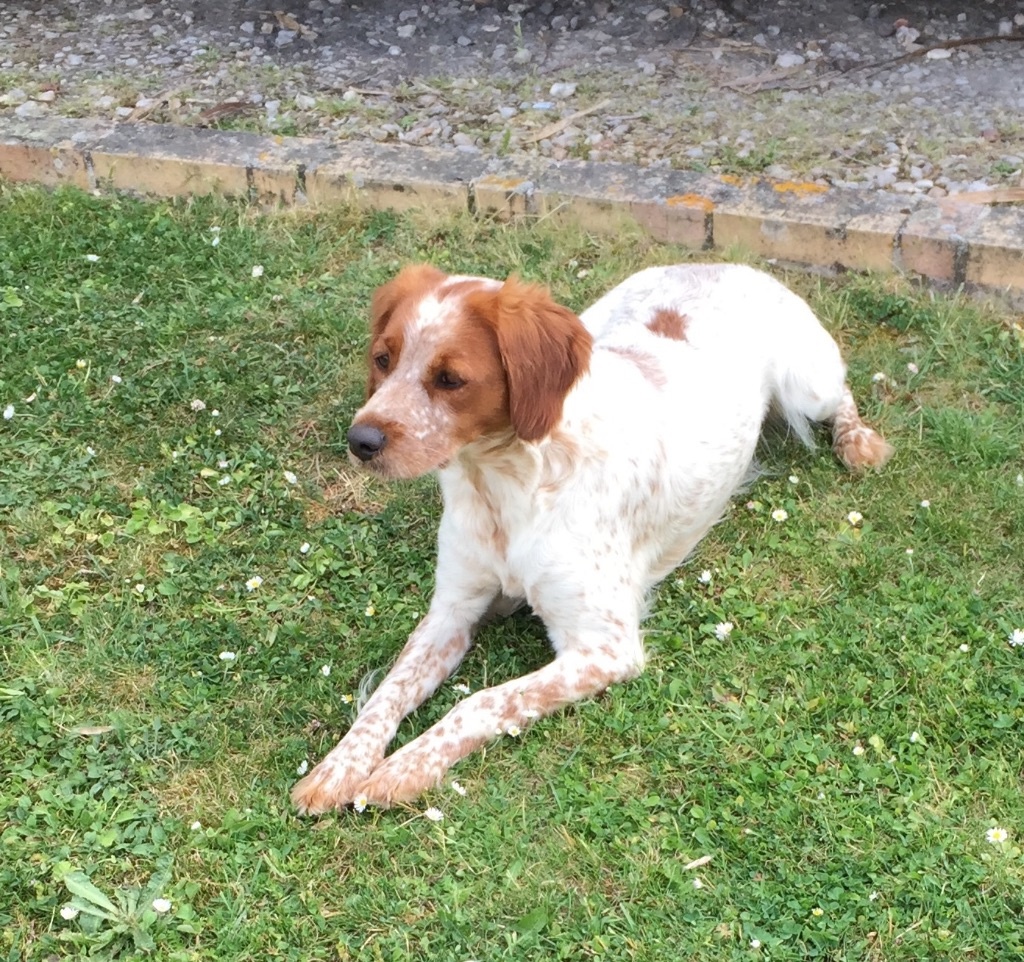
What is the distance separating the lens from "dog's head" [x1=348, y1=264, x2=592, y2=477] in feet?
9.27

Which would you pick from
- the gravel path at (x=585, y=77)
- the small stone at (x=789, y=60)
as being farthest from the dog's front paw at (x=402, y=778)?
the small stone at (x=789, y=60)

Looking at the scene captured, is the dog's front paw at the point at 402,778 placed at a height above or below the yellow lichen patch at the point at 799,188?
below

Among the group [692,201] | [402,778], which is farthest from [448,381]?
[692,201]

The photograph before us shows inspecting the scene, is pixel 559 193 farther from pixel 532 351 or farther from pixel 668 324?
pixel 532 351

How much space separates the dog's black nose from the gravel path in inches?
118

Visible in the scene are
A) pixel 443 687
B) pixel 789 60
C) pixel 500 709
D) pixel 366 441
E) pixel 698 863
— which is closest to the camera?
pixel 698 863

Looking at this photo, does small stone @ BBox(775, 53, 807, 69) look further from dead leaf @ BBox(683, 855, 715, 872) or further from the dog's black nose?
dead leaf @ BBox(683, 855, 715, 872)

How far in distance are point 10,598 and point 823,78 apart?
465cm

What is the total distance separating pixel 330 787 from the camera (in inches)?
111

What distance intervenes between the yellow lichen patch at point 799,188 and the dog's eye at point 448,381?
2571 millimetres

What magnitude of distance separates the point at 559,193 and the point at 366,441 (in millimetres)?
2560

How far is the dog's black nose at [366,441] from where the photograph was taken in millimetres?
2793

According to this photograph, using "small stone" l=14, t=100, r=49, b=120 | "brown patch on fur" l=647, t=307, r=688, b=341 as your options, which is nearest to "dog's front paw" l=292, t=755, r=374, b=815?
"brown patch on fur" l=647, t=307, r=688, b=341

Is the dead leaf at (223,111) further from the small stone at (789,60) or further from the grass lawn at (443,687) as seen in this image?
the small stone at (789,60)
